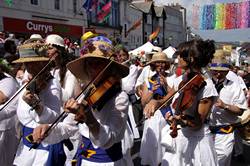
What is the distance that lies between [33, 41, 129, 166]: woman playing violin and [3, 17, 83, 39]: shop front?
19.1m

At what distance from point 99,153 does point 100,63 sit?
682mm

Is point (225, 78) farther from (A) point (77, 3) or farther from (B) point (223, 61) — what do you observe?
(A) point (77, 3)

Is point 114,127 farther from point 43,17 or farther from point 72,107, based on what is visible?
point 43,17

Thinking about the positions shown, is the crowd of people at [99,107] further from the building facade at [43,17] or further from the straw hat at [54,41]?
the building facade at [43,17]

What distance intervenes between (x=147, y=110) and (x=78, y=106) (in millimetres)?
1414

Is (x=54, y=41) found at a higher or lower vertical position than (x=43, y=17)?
lower

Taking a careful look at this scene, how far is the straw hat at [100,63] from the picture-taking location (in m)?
2.45

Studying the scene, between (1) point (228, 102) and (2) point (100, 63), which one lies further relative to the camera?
(1) point (228, 102)

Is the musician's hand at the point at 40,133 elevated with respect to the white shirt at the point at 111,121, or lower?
lower

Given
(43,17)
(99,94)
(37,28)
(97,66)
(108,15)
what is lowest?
(99,94)

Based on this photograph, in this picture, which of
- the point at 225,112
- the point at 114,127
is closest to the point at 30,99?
the point at 114,127

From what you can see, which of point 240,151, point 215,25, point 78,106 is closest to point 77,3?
point 215,25

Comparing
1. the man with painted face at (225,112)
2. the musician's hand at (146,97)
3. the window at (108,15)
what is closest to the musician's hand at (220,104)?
the man with painted face at (225,112)

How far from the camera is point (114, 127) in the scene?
97.6 inches
